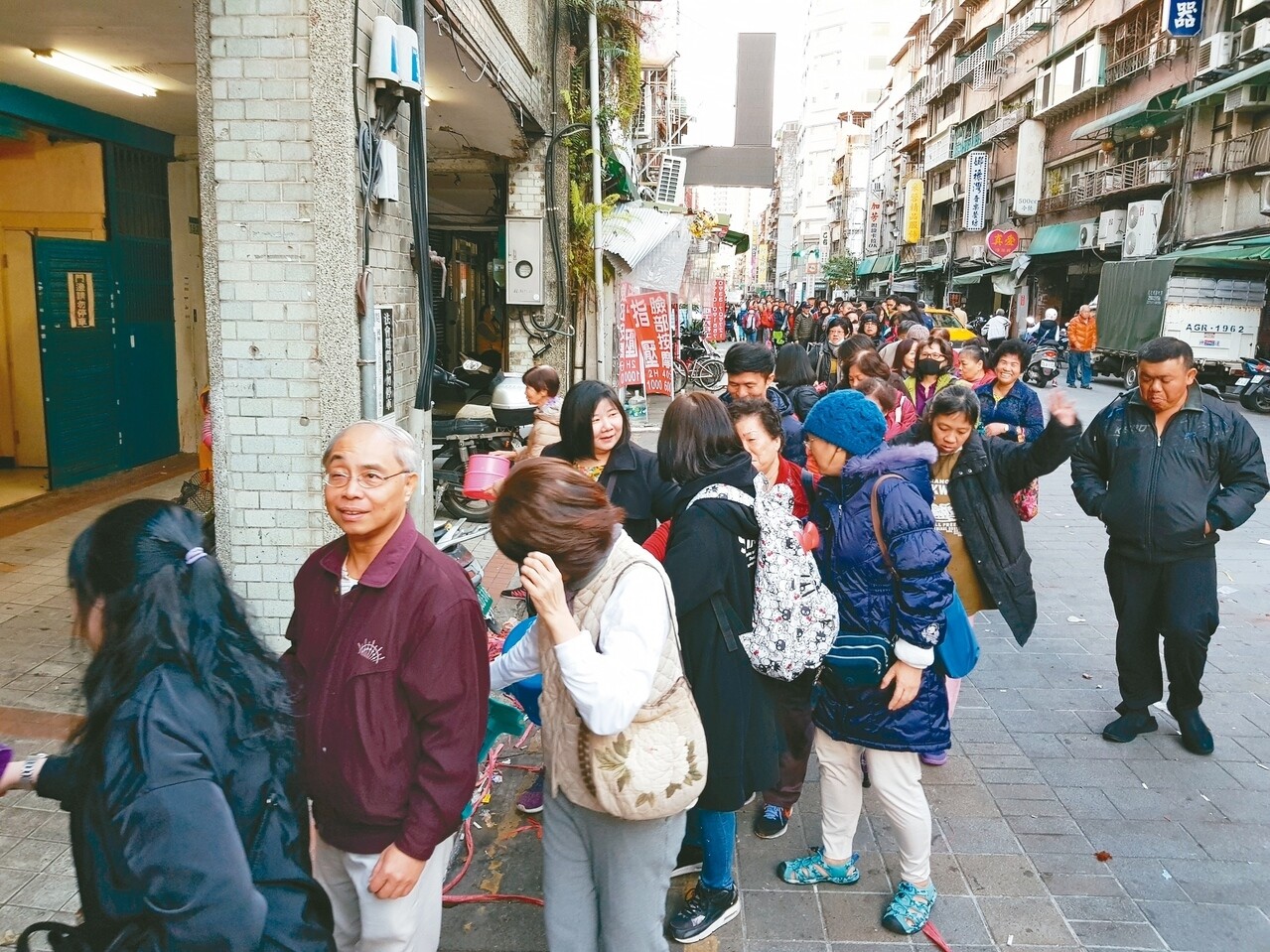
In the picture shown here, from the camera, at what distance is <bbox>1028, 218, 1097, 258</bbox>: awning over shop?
31.2 metres

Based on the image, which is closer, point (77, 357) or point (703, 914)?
point (703, 914)

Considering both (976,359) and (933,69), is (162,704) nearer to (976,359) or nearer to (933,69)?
(976,359)

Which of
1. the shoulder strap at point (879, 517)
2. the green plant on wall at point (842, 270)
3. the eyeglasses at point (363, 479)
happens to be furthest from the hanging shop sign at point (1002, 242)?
the eyeglasses at point (363, 479)

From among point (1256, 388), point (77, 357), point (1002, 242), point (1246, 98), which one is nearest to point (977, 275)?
point (1002, 242)

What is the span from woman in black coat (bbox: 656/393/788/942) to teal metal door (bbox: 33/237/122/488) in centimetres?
768

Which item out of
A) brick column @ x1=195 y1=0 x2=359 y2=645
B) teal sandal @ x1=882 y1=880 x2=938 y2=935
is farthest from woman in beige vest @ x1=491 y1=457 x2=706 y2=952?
brick column @ x1=195 y1=0 x2=359 y2=645

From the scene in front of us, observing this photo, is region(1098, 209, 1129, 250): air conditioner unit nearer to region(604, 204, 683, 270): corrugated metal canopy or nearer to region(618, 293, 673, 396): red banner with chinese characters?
region(618, 293, 673, 396): red banner with chinese characters

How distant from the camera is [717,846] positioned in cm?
306

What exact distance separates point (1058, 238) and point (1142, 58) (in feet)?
20.1

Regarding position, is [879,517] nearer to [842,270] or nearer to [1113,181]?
[1113,181]

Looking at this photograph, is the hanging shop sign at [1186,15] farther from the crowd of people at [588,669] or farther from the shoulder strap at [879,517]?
the shoulder strap at [879,517]

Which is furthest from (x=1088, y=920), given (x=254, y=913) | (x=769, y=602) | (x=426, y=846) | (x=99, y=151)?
(x=99, y=151)

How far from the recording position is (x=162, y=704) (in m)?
1.58

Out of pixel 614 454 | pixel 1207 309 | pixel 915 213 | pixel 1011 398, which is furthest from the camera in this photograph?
pixel 915 213
